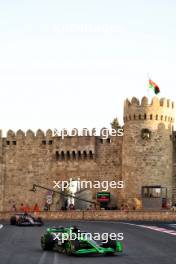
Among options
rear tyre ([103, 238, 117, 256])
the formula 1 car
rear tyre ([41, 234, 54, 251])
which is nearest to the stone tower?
rear tyre ([41, 234, 54, 251])

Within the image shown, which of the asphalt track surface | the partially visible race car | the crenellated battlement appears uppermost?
the crenellated battlement

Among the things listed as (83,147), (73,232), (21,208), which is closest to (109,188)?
(83,147)

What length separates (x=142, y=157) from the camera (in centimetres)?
6794

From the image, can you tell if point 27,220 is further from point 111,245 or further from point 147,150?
point 111,245

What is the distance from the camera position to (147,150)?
68000 mm

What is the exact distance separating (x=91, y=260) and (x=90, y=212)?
43032 millimetres

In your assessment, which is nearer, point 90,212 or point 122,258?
point 122,258

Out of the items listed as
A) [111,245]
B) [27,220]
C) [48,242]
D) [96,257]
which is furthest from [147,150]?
[96,257]

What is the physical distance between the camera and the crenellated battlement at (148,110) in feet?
227

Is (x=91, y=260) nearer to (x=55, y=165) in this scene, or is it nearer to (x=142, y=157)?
(x=142, y=157)

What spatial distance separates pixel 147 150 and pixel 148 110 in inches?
165

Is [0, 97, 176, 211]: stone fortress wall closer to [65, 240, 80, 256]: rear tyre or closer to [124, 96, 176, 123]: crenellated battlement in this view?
[124, 96, 176, 123]: crenellated battlement

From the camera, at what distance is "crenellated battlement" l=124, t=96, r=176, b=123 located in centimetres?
6906

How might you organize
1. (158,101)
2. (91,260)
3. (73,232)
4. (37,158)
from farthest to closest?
(37,158) < (158,101) < (73,232) < (91,260)
